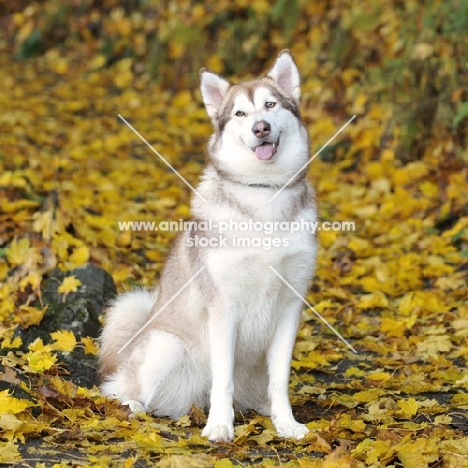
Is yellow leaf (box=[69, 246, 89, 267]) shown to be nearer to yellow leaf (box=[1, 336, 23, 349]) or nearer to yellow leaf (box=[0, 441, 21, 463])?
yellow leaf (box=[1, 336, 23, 349])

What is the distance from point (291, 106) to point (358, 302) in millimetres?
2459

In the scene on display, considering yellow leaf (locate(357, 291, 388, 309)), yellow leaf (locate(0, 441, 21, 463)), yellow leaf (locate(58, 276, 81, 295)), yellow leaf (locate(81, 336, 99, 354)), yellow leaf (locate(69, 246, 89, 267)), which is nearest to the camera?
yellow leaf (locate(0, 441, 21, 463))

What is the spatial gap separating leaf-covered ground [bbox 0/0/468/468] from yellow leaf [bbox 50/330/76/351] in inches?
0.8

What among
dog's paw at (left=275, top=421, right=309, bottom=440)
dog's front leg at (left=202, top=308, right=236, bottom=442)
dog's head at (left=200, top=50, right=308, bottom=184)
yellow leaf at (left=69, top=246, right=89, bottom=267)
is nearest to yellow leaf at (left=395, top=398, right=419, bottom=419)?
dog's paw at (left=275, top=421, right=309, bottom=440)

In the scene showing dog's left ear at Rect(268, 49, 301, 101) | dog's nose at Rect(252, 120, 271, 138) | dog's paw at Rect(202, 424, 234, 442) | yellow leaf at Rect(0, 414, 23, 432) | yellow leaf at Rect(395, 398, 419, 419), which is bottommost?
yellow leaf at Rect(0, 414, 23, 432)

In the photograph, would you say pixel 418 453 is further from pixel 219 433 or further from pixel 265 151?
pixel 265 151

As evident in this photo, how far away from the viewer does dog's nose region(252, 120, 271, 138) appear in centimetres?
418

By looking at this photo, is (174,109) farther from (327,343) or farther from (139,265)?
(327,343)

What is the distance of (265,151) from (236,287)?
73 centimetres

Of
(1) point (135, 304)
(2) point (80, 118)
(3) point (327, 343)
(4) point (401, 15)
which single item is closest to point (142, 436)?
(1) point (135, 304)

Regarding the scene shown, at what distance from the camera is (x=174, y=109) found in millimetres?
12125

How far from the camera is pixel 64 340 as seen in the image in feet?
16.7

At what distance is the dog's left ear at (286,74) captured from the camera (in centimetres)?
455

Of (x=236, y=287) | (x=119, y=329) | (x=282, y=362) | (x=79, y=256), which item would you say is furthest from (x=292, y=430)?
(x=79, y=256)
